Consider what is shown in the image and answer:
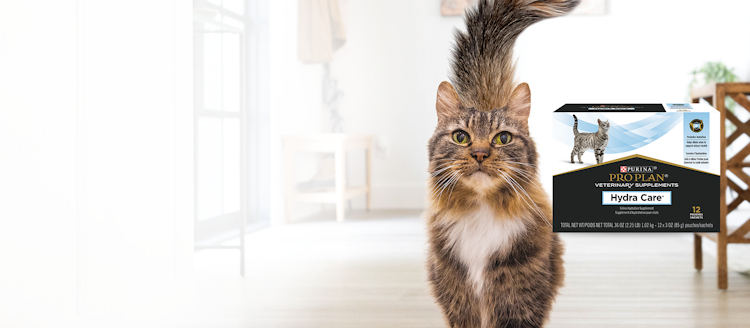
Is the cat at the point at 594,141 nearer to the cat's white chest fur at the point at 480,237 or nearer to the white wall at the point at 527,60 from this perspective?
the cat's white chest fur at the point at 480,237

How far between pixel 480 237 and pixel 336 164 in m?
2.11

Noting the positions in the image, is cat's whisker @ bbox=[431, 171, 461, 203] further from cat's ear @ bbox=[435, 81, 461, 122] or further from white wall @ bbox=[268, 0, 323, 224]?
white wall @ bbox=[268, 0, 323, 224]

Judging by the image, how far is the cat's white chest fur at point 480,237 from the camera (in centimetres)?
68

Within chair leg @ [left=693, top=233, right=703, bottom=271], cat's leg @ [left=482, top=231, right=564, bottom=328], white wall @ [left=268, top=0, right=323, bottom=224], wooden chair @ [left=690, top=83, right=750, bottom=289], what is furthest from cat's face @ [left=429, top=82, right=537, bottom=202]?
white wall @ [left=268, top=0, right=323, bottom=224]

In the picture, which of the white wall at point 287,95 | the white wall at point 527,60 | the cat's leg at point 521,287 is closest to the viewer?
the cat's leg at point 521,287

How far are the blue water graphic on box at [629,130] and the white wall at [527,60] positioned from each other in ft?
6.24

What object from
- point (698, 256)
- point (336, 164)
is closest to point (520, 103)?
→ point (698, 256)

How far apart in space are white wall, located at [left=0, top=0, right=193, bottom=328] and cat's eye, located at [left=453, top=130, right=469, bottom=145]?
0.85 m

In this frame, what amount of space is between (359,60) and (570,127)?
2.35 meters

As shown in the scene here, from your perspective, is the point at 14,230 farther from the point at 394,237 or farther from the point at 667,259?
the point at 667,259

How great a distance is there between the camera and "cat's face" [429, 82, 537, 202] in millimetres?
653

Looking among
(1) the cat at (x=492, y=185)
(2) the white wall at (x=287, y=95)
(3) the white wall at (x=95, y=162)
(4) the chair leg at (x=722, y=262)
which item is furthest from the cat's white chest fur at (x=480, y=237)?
(2) the white wall at (x=287, y=95)

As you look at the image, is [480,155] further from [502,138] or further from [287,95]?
[287,95]

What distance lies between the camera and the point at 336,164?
2777 millimetres
